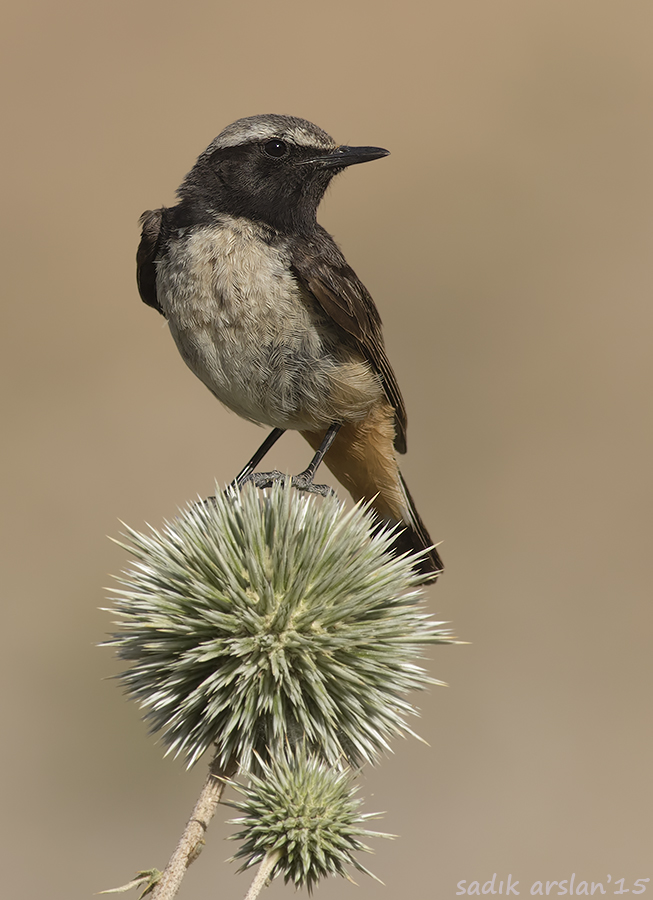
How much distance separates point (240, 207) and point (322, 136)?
499mm

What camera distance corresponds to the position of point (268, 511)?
6.85ft

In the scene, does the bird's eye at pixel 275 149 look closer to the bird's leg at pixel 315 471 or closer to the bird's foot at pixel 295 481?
the bird's leg at pixel 315 471

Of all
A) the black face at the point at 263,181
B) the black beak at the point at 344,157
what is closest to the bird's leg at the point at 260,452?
the black face at the point at 263,181

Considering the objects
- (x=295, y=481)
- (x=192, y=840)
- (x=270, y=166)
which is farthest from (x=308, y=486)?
(x=192, y=840)

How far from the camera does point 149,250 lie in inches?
147

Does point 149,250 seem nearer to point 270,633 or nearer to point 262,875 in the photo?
point 270,633

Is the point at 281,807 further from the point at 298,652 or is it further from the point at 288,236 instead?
the point at 288,236

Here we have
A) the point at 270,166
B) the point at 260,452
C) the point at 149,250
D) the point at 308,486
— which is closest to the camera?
the point at 308,486

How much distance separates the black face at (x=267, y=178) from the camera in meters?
3.55

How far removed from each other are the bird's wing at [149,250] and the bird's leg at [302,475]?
2.88 feet

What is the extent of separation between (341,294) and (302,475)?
80cm

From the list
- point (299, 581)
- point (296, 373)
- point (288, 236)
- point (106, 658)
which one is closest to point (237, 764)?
point (299, 581)

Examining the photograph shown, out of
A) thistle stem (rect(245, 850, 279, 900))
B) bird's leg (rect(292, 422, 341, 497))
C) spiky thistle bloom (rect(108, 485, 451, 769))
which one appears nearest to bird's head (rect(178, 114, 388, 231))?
bird's leg (rect(292, 422, 341, 497))

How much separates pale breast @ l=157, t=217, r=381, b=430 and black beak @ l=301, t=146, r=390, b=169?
1.44 ft
